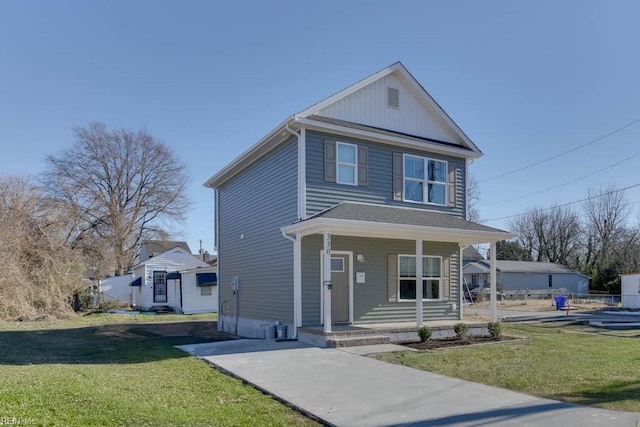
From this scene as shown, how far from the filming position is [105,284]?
3044cm

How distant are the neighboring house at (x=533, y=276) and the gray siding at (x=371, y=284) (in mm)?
32911

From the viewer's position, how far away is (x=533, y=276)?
1831 inches

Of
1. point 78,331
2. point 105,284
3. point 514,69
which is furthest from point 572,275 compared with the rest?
point 78,331

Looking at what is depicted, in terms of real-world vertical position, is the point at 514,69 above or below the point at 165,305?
above

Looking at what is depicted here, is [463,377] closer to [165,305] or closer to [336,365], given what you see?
[336,365]

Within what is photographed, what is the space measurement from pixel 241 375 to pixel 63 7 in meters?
9.84

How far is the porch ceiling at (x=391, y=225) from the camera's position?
426 inches

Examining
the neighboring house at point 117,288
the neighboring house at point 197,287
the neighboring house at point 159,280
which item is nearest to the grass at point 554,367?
the neighboring house at point 197,287

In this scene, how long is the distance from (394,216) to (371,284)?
222cm

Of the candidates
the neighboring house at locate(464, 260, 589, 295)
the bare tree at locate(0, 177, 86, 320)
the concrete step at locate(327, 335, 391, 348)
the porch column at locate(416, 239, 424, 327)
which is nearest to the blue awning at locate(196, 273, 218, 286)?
the bare tree at locate(0, 177, 86, 320)

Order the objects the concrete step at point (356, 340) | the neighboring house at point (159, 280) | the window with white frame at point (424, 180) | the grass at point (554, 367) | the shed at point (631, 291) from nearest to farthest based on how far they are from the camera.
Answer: the grass at point (554, 367), the concrete step at point (356, 340), the window with white frame at point (424, 180), the neighboring house at point (159, 280), the shed at point (631, 291)

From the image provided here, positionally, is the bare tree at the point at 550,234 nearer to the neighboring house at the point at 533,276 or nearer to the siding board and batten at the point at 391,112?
the neighboring house at the point at 533,276

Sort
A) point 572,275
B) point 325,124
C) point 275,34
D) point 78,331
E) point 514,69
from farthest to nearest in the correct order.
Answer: point 572,275 < point 514,69 < point 78,331 < point 275,34 < point 325,124

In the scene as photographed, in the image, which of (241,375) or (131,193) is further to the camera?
(131,193)
